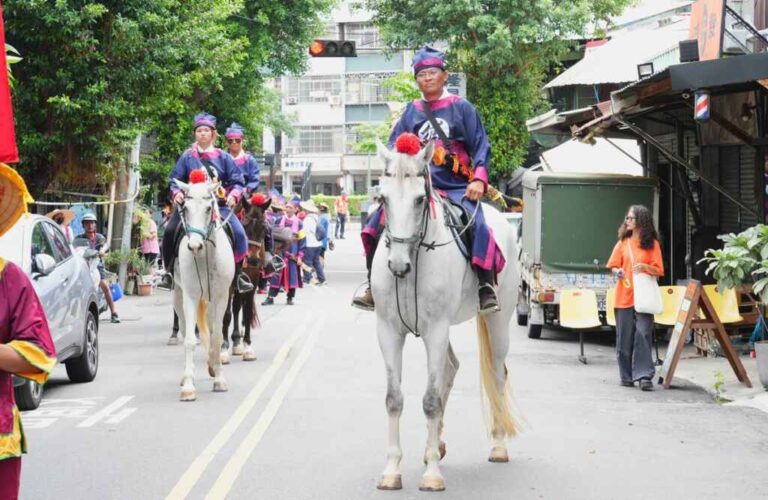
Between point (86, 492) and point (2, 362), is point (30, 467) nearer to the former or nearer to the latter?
point (86, 492)

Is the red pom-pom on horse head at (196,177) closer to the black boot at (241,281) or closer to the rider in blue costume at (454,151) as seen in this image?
the black boot at (241,281)

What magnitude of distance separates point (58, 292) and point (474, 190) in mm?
5089

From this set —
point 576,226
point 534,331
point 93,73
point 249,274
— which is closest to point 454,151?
point 249,274

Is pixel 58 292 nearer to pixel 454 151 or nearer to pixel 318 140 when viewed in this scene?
pixel 454 151

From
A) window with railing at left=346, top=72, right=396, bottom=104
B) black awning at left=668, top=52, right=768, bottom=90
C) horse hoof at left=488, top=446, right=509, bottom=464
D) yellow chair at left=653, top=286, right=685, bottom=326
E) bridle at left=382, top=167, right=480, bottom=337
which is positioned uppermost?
window with railing at left=346, top=72, right=396, bottom=104

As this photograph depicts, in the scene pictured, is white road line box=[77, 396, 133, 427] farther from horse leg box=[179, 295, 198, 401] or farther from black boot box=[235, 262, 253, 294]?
black boot box=[235, 262, 253, 294]

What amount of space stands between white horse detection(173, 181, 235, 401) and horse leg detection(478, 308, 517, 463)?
367 centimetres

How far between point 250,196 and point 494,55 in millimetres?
20770

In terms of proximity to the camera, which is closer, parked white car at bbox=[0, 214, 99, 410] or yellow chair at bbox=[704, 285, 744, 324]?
parked white car at bbox=[0, 214, 99, 410]

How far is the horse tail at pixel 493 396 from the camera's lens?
27.8ft

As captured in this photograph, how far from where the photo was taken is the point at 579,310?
50.8 ft

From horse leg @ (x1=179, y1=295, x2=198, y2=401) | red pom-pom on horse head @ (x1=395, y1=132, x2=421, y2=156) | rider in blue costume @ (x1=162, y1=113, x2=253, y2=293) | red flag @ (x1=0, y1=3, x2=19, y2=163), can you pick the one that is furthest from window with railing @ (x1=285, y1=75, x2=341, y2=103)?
red flag @ (x1=0, y1=3, x2=19, y2=163)

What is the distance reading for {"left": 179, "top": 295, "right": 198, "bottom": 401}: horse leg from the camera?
11141 millimetres

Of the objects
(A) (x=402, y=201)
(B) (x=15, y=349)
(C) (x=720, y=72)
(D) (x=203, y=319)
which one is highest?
(C) (x=720, y=72)
